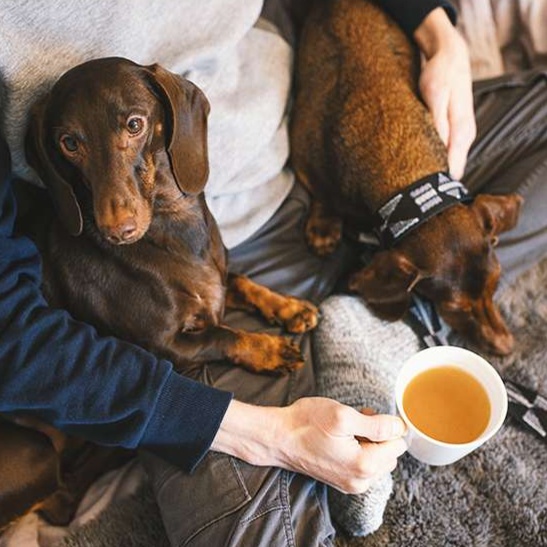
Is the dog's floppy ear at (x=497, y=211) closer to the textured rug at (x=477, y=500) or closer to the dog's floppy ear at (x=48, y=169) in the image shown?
the textured rug at (x=477, y=500)

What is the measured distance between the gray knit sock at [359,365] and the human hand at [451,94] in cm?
46

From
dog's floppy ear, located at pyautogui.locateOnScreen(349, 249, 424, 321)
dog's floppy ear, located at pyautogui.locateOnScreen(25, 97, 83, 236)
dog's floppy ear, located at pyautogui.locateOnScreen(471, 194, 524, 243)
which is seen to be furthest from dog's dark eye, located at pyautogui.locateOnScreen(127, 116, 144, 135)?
dog's floppy ear, located at pyautogui.locateOnScreen(471, 194, 524, 243)

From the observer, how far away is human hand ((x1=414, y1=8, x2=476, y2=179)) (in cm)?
187

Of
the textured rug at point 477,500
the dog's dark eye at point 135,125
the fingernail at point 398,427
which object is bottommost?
the textured rug at point 477,500

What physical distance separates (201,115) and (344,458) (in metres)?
0.73

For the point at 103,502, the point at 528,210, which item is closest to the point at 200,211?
the point at 103,502

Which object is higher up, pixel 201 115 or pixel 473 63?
pixel 201 115

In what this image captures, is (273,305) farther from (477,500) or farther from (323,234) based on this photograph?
(477,500)

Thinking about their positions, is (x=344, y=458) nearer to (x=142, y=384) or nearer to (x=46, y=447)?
(x=142, y=384)

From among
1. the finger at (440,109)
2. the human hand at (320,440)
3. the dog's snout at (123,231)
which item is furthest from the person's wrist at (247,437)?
the finger at (440,109)

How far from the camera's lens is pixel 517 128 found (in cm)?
192

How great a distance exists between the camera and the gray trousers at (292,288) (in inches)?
53.7

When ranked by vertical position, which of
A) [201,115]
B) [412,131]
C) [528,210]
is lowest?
[528,210]

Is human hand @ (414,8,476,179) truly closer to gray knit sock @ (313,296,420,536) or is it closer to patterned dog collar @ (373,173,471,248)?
patterned dog collar @ (373,173,471,248)
